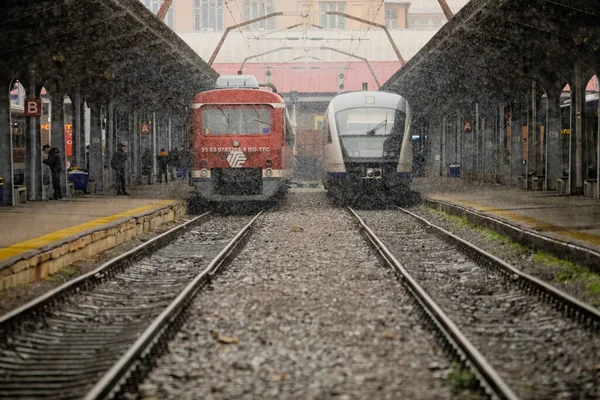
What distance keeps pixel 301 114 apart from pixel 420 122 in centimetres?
783

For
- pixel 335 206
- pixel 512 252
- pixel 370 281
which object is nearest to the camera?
pixel 370 281

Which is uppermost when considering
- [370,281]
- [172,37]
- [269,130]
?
[172,37]

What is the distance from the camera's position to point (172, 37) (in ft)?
62.9

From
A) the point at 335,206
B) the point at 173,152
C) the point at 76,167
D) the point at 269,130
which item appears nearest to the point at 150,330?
the point at 269,130

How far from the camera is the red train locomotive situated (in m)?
19.2

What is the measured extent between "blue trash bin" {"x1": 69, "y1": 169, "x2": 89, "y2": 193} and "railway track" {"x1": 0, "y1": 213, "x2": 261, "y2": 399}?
1293 cm

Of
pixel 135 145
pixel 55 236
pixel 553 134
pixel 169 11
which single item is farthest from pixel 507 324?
pixel 169 11

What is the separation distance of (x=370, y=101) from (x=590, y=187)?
5.31m

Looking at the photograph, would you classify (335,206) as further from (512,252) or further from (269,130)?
(512,252)

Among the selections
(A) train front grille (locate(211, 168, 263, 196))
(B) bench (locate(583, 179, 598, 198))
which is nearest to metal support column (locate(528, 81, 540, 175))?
(B) bench (locate(583, 179, 598, 198))

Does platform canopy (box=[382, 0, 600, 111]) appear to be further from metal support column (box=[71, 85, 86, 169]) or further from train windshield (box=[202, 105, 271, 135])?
metal support column (box=[71, 85, 86, 169])

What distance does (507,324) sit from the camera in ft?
22.0

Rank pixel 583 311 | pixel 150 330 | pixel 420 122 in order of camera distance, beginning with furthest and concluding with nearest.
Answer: pixel 420 122
pixel 583 311
pixel 150 330

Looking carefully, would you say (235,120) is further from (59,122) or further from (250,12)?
(250,12)
